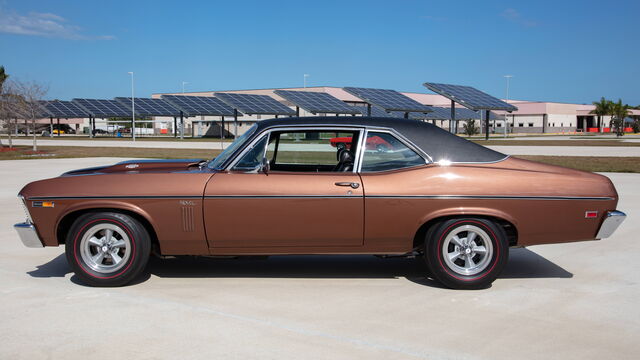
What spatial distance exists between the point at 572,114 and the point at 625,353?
10164 cm

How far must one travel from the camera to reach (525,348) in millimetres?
3861

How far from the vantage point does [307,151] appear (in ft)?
21.0

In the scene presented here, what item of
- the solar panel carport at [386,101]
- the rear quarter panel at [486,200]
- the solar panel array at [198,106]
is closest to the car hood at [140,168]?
the rear quarter panel at [486,200]

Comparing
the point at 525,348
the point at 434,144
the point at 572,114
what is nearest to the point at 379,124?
the point at 434,144

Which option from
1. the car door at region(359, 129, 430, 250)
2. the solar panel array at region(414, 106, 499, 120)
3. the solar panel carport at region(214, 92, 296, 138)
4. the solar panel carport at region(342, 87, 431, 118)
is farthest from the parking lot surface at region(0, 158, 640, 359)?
the solar panel array at region(414, 106, 499, 120)

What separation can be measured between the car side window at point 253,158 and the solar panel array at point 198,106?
55371mm

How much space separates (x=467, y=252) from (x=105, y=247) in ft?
10.6

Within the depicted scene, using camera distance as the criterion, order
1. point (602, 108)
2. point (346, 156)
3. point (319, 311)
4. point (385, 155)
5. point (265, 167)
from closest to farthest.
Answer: point (319, 311), point (265, 167), point (385, 155), point (346, 156), point (602, 108)

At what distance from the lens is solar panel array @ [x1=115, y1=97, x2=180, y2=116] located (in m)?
62.5

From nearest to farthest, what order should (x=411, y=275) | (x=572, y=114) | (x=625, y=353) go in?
1. (x=625, y=353)
2. (x=411, y=275)
3. (x=572, y=114)

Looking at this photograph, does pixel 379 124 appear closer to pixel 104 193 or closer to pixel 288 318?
pixel 288 318

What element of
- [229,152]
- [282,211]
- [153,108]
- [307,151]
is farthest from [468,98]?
[282,211]

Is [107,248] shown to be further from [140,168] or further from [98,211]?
[140,168]

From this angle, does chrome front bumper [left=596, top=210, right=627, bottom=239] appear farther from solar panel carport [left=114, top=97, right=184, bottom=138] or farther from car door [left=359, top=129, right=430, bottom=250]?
solar panel carport [left=114, top=97, right=184, bottom=138]
